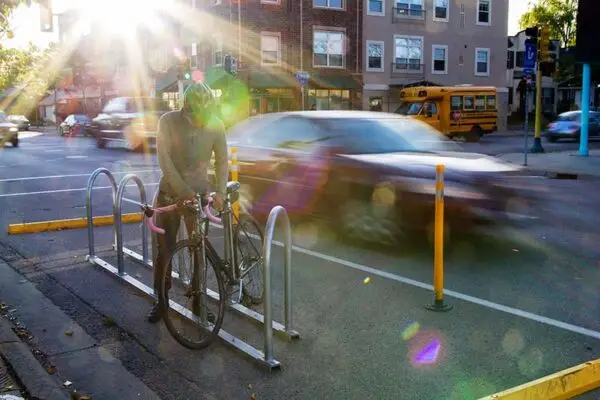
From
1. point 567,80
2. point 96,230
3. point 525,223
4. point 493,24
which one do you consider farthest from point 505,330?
point 567,80

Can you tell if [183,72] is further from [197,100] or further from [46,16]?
[197,100]

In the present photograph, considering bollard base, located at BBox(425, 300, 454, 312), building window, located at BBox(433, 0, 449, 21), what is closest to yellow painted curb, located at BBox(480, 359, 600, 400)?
bollard base, located at BBox(425, 300, 454, 312)

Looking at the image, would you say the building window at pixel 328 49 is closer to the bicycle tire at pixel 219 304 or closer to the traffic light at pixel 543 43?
the traffic light at pixel 543 43

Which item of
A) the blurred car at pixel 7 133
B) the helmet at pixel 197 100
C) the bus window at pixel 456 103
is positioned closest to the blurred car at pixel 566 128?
the bus window at pixel 456 103

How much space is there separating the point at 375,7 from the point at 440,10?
4.82 m

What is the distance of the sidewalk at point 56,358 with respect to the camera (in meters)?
4.01

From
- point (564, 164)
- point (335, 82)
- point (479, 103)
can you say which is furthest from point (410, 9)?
point (564, 164)

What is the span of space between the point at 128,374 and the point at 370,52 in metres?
36.7

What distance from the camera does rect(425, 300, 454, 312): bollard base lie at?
545 cm

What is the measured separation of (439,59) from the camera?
41.3 meters

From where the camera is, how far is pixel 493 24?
141 ft

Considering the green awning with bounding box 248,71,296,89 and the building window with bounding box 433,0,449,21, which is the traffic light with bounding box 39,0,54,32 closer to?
the green awning with bounding box 248,71,296,89

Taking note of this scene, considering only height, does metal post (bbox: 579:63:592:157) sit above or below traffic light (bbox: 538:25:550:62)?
below

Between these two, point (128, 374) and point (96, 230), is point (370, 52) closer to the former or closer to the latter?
point (96, 230)
